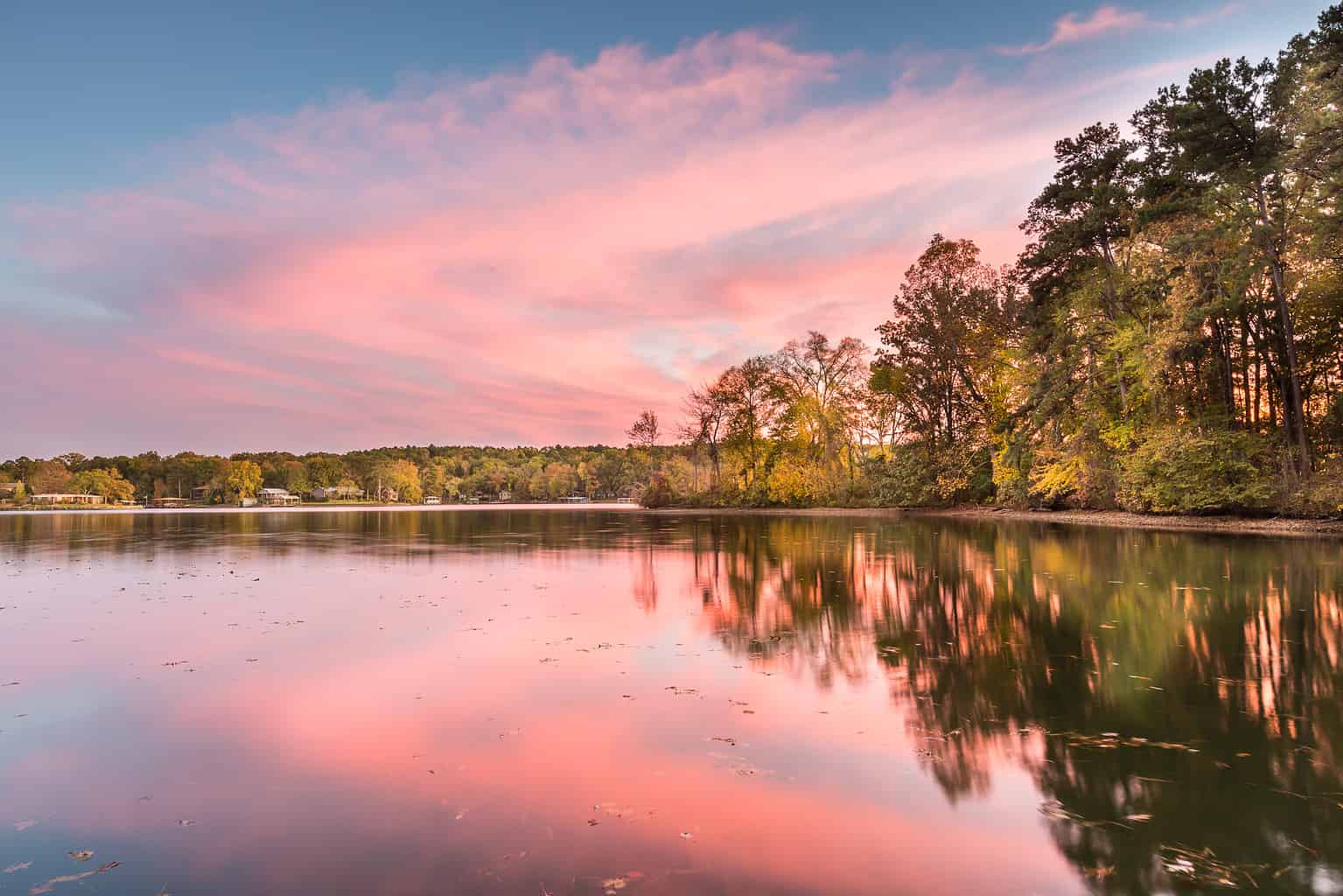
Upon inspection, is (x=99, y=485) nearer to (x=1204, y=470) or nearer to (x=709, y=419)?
(x=709, y=419)

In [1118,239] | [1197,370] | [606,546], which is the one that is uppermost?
[1118,239]

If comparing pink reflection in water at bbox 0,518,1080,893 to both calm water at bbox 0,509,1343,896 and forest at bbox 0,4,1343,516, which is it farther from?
forest at bbox 0,4,1343,516

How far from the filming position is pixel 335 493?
549ft

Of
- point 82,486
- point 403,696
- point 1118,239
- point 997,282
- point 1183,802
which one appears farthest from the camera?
point 82,486

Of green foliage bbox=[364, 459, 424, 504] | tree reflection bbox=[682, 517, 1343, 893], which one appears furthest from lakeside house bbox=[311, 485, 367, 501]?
tree reflection bbox=[682, 517, 1343, 893]

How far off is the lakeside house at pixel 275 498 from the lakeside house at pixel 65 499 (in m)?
26.9

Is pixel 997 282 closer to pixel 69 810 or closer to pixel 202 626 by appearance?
pixel 202 626

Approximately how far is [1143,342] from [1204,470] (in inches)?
228

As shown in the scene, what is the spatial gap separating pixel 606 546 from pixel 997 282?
3339cm

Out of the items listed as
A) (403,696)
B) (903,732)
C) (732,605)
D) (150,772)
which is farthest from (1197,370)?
(150,772)

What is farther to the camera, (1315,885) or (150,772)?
(150,772)

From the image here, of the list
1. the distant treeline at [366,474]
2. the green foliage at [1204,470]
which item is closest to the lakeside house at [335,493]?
the distant treeline at [366,474]

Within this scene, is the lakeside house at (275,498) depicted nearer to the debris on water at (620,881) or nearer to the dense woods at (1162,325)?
the dense woods at (1162,325)

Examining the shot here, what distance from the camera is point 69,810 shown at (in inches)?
182
